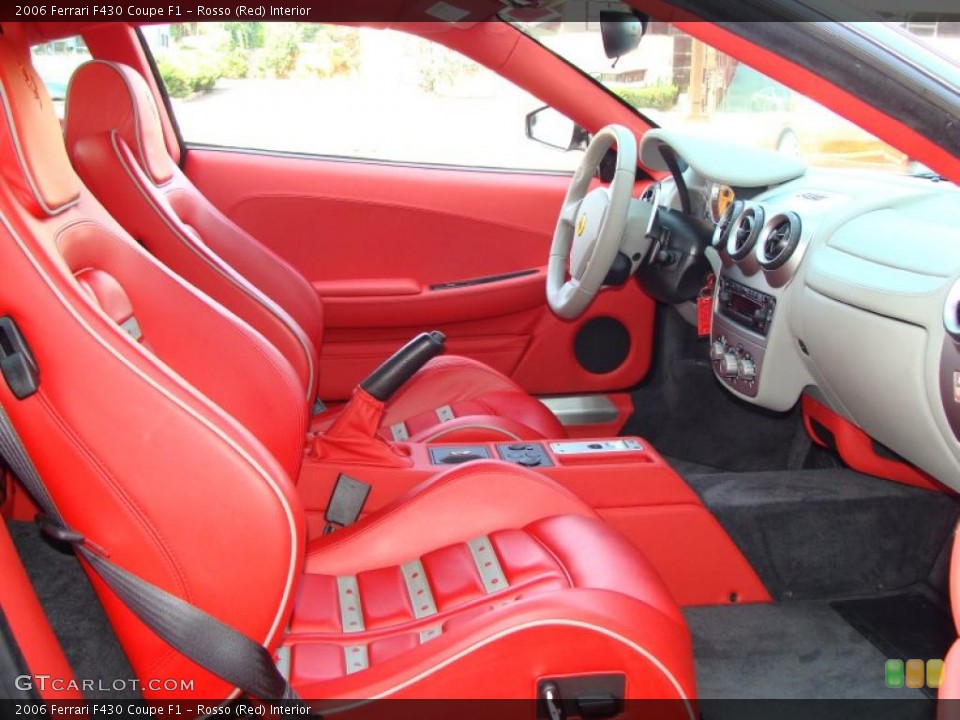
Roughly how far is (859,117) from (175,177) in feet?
5.18

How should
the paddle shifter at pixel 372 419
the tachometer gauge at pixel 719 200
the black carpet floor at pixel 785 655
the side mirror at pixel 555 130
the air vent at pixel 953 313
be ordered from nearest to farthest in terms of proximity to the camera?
1. the air vent at pixel 953 313
2. the black carpet floor at pixel 785 655
3. the paddle shifter at pixel 372 419
4. the tachometer gauge at pixel 719 200
5. the side mirror at pixel 555 130

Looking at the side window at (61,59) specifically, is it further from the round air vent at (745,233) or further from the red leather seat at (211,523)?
the round air vent at (745,233)

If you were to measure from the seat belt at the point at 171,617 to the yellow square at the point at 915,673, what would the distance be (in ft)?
3.96

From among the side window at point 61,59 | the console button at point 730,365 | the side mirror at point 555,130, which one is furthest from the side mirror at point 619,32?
the side window at point 61,59

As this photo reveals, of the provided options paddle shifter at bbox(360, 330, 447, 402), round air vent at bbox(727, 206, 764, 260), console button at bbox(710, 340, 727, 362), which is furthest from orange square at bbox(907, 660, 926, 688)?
paddle shifter at bbox(360, 330, 447, 402)

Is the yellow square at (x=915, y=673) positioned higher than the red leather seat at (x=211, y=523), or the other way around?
the red leather seat at (x=211, y=523)

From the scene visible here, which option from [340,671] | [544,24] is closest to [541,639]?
[340,671]

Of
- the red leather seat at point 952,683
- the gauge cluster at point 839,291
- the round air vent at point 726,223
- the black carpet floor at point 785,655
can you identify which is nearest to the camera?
the red leather seat at point 952,683

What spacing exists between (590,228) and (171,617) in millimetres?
1243

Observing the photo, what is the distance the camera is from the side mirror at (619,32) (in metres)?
2.12

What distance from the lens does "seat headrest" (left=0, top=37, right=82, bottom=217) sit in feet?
3.80

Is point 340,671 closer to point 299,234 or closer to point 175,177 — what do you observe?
point 175,177

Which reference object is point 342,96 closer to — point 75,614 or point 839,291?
point 839,291

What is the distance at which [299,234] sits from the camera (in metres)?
2.83
